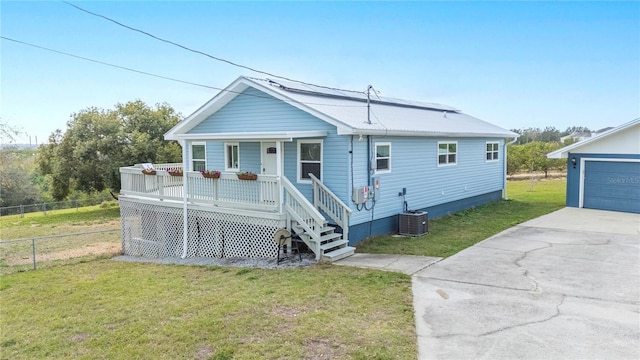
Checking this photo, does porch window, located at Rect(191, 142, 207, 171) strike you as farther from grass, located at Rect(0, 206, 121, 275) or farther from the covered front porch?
grass, located at Rect(0, 206, 121, 275)

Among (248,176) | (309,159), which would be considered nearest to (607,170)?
(309,159)

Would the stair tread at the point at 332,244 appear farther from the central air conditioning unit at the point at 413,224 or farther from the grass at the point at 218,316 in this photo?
the central air conditioning unit at the point at 413,224

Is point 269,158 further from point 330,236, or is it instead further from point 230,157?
point 330,236

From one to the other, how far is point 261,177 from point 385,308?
16.4 ft

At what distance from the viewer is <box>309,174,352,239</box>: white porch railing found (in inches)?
399

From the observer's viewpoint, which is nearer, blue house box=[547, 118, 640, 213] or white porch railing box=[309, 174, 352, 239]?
white porch railing box=[309, 174, 352, 239]

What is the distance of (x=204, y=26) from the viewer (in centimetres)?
1349

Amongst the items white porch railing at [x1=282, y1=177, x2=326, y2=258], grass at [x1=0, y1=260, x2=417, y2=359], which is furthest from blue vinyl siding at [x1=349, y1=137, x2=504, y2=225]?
grass at [x1=0, y1=260, x2=417, y2=359]

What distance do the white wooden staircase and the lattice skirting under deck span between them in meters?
0.55

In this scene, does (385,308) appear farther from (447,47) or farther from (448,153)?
(447,47)

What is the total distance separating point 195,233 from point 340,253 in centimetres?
443

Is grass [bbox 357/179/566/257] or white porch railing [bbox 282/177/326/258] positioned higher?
white porch railing [bbox 282/177/326/258]

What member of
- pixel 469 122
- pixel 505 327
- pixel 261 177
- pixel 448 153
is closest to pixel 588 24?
pixel 469 122

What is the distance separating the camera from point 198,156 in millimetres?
14398
